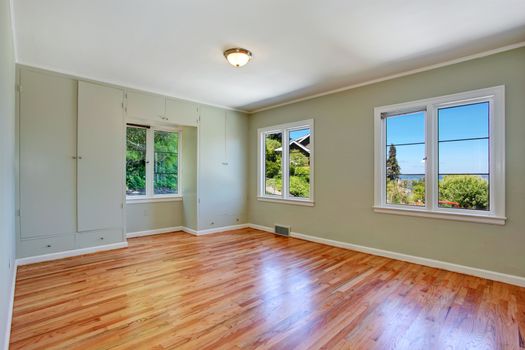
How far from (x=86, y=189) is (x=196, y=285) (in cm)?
242

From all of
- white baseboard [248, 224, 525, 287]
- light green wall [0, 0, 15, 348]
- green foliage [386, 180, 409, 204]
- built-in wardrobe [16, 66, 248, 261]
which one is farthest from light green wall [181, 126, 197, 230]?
green foliage [386, 180, 409, 204]

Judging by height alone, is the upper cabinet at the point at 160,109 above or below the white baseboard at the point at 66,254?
above

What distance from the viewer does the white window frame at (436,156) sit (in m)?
3.09

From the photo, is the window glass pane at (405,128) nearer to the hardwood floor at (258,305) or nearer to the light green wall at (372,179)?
the light green wall at (372,179)

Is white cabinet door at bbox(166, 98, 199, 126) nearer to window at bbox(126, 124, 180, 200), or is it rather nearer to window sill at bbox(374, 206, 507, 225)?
window at bbox(126, 124, 180, 200)

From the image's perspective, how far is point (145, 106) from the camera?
4730 millimetres

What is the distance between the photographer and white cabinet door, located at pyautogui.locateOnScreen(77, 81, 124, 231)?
13.4 ft

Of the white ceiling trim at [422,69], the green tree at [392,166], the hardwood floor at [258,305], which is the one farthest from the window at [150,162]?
the green tree at [392,166]

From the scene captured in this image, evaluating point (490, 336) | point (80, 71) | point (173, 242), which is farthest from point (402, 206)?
point (80, 71)

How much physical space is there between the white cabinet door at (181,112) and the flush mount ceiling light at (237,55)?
221 cm

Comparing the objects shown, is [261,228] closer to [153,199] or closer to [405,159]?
[153,199]

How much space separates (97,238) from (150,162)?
1.77 metres

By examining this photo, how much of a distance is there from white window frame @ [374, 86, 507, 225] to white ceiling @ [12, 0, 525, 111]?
516mm

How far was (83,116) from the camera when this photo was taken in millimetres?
4078
